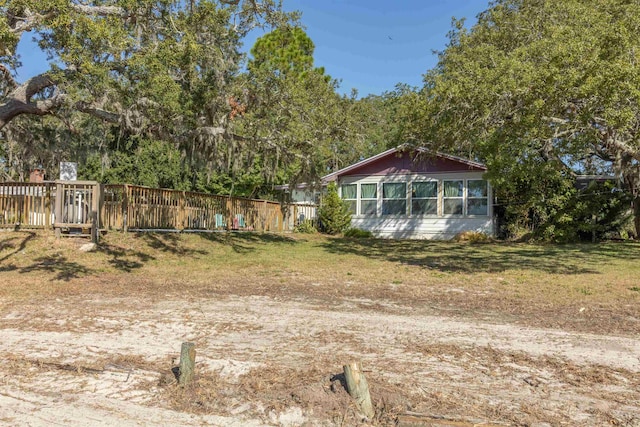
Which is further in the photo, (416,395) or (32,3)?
(32,3)

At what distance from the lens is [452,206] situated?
20719mm

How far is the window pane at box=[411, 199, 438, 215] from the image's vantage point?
21062 mm

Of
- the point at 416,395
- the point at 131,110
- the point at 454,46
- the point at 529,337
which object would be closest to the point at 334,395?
the point at 416,395

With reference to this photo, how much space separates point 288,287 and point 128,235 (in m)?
7.54

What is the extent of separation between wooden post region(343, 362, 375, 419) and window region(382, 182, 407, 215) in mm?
18434

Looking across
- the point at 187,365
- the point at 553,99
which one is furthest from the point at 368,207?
the point at 187,365

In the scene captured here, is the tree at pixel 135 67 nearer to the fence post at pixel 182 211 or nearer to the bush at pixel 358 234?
the fence post at pixel 182 211

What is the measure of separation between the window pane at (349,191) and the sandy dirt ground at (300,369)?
16.3m

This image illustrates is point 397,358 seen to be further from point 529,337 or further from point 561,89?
point 561,89

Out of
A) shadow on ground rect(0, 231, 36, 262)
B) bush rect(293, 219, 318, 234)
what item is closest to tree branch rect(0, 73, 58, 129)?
shadow on ground rect(0, 231, 36, 262)

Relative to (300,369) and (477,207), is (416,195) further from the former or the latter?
(300,369)

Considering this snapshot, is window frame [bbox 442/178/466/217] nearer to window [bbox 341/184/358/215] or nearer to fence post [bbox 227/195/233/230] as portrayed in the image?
window [bbox 341/184/358/215]

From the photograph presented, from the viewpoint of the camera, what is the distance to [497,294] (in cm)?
826

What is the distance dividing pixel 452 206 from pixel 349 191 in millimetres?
4938
